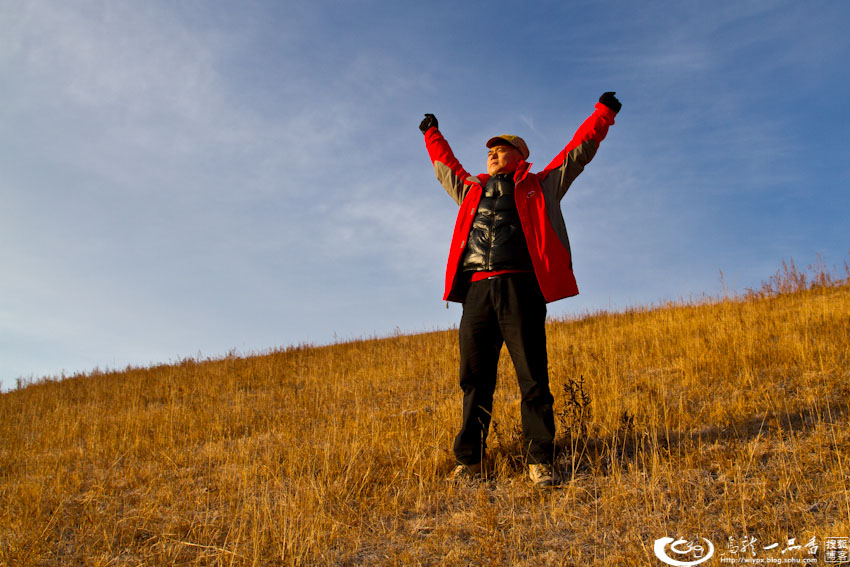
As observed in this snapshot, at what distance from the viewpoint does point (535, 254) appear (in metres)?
4.55

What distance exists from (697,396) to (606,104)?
13.4ft

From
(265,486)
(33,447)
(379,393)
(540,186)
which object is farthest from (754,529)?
(33,447)

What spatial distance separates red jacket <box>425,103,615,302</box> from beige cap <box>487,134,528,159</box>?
30 cm

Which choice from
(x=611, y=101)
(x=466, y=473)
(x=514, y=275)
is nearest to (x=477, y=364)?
(x=514, y=275)

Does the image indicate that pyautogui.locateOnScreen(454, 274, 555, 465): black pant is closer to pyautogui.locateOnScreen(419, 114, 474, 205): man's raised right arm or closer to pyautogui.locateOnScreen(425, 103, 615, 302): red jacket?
pyautogui.locateOnScreen(425, 103, 615, 302): red jacket

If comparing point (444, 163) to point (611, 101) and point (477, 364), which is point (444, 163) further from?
point (477, 364)

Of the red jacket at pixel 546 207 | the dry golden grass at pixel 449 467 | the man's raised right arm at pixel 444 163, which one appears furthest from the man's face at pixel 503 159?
the dry golden grass at pixel 449 467

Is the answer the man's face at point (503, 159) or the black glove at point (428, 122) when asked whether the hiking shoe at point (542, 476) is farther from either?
the black glove at point (428, 122)

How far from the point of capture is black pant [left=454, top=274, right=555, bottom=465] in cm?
451

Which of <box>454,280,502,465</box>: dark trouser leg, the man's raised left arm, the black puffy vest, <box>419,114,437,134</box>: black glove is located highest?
<box>419,114,437,134</box>: black glove

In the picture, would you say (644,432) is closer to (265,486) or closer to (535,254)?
(535,254)

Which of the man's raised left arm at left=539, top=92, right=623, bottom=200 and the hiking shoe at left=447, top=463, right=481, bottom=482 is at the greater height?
the man's raised left arm at left=539, top=92, right=623, bottom=200

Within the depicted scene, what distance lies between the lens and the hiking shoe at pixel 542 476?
4.39 metres

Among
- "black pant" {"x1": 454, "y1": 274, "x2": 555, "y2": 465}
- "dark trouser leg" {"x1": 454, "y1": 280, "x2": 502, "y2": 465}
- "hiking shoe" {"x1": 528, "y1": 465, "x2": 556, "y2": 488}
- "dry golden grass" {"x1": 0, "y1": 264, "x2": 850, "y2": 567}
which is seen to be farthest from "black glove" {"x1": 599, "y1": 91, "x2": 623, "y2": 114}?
"hiking shoe" {"x1": 528, "y1": 465, "x2": 556, "y2": 488}
